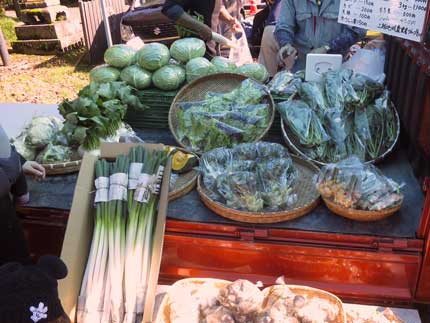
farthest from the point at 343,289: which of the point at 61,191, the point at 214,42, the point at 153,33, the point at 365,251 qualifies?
the point at 153,33

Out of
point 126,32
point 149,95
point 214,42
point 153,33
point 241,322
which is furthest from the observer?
point 126,32

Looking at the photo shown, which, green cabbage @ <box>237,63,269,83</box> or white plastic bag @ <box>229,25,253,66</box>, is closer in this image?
green cabbage @ <box>237,63,269,83</box>

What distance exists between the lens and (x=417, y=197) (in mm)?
2312

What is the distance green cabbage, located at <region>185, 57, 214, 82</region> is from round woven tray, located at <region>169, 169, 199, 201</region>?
99 cm

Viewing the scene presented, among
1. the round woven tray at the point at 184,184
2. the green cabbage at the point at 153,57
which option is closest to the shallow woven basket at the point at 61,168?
the round woven tray at the point at 184,184

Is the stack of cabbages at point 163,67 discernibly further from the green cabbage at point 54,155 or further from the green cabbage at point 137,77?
the green cabbage at point 54,155

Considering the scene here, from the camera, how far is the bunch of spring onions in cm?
199

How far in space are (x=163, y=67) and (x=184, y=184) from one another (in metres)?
1.22

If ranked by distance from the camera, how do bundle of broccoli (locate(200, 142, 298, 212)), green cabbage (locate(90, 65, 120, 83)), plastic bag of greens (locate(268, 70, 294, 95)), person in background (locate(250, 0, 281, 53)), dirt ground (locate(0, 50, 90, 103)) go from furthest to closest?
1. dirt ground (locate(0, 50, 90, 103))
2. person in background (locate(250, 0, 281, 53))
3. green cabbage (locate(90, 65, 120, 83))
4. plastic bag of greens (locate(268, 70, 294, 95))
5. bundle of broccoli (locate(200, 142, 298, 212))

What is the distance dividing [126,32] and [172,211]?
19.7 ft

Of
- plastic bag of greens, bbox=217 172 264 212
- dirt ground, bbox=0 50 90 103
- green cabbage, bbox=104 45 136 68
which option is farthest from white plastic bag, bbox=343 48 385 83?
dirt ground, bbox=0 50 90 103

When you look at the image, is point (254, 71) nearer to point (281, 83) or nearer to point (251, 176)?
point (281, 83)

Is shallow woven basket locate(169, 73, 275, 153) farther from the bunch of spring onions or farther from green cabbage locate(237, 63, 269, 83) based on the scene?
the bunch of spring onions

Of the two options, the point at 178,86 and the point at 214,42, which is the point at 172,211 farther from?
the point at 214,42
